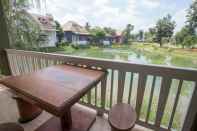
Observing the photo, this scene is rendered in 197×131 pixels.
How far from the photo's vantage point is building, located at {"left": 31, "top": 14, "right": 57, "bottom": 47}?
2189mm

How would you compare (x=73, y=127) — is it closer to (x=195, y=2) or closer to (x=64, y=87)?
(x=64, y=87)

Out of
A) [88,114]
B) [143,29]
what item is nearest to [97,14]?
[143,29]

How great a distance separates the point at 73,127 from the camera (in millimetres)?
1485

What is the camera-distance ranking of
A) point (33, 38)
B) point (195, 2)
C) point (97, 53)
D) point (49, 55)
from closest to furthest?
point (195, 2), point (97, 53), point (49, 55), point (33, 38)

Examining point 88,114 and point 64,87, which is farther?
point 88,114

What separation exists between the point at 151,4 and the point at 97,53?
35.7 inches

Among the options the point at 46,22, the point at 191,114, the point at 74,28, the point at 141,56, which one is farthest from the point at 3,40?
the point at 191,114

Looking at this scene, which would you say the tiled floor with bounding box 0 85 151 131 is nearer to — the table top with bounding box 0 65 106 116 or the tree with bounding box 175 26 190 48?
the table top with bounding box 0 65 106 116

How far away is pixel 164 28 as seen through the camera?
1.37 meters

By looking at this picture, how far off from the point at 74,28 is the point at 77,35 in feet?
Answer: 0.45

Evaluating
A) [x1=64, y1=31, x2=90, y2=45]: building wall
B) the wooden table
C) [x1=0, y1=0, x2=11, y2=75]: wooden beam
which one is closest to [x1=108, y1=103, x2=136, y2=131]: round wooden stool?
the wooden table

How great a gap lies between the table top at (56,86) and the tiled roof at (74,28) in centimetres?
69

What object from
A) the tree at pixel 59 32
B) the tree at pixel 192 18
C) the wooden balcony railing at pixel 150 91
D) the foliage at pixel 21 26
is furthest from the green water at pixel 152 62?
the foliage at pixel 21 26

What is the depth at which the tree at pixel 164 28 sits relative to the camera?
1.32 meters
